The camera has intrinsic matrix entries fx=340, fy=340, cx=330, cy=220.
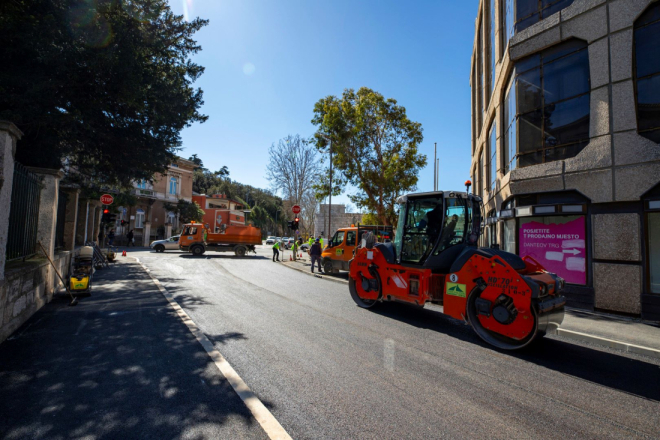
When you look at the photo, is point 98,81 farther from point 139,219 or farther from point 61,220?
point 139,219

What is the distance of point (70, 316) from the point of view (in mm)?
6418

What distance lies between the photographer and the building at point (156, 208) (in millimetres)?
36947

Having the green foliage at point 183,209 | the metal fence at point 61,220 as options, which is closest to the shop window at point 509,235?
the metal fence at point 61,220

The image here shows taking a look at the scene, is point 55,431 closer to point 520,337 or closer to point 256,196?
point 520,337

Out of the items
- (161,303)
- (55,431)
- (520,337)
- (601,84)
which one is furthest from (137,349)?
(601,84)

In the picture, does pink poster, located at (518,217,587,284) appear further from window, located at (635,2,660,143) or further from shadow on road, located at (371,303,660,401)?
shadow on road, located at (371,303,660,401)

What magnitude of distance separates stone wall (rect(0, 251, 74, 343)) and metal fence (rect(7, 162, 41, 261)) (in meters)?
0.28

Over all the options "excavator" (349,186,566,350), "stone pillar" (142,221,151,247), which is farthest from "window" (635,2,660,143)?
"stone pillar" (142,221,151,247)

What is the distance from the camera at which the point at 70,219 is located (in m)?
11.1

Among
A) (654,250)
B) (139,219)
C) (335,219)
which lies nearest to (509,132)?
(654,250)

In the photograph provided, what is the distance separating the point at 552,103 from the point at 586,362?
7.80 m

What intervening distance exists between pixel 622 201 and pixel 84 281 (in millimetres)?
12847

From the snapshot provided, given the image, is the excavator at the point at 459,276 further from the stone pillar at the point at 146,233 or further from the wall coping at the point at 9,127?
the stone pillar at the point at 146,233

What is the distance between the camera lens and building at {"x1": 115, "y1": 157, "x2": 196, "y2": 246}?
121ft
